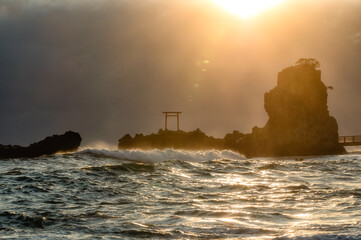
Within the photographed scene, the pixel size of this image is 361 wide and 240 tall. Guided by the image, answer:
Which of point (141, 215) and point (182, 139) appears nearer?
point (141, 215)

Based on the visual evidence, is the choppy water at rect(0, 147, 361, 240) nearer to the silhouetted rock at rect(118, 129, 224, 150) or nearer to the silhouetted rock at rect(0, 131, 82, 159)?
the silhouetted rock at rect(0, 131, 82, 159)

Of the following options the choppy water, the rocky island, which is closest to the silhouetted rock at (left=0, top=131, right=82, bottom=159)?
the choppy water

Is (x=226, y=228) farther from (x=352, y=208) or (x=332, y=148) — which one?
(x=332, y=148)

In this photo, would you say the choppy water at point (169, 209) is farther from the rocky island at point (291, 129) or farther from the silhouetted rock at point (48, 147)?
the rocky island at point (291, 129)

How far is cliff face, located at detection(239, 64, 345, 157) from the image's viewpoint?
105m

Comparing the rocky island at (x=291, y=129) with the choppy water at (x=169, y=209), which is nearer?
the choppy water at (x=169, y=209)

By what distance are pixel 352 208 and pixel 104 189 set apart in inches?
404

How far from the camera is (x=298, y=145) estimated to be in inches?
4161

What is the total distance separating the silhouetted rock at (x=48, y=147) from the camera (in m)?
56.1

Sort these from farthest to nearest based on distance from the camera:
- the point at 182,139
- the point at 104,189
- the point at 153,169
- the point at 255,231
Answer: the point at 182,139 < the point at 153,169 < the point at 104,189 < the point at 255,231

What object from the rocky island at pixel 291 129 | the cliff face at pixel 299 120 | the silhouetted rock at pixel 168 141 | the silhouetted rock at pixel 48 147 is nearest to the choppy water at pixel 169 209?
the silhouetted rock at pixel 48 147

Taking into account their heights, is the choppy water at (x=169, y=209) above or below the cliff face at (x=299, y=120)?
below

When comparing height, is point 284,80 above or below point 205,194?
above

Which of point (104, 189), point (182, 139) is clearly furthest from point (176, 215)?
point (182, 139)
